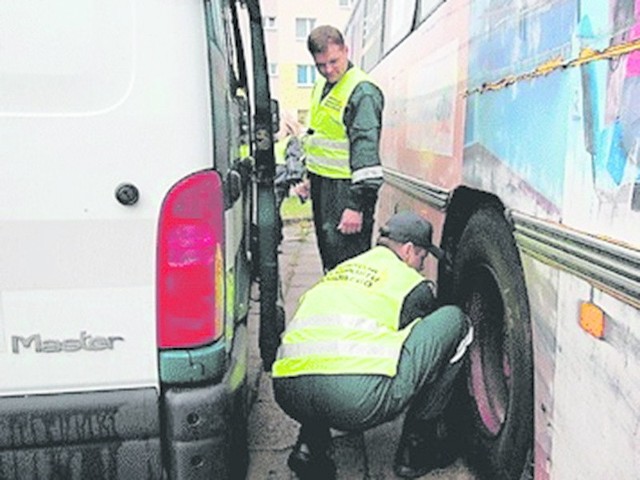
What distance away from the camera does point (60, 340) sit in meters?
2.19

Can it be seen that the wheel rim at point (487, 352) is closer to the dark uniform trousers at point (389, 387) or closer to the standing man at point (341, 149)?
Result: the dark uniform trousers at point (389, 387)

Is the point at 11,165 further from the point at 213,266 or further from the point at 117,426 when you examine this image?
the point at 117,426

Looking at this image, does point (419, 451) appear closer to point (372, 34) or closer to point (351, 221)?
point (351, 221)

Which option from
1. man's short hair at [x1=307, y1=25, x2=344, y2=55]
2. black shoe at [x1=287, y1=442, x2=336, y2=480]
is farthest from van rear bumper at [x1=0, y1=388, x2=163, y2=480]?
man's short hair at [x1=307, y1=25, x2=344, y2=55]

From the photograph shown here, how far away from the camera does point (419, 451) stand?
3.16 metres

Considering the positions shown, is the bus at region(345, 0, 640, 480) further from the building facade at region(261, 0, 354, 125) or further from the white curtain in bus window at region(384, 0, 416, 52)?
the building facade at region(261, 0, 354, 125)

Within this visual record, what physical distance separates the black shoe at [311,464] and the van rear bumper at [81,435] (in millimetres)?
957

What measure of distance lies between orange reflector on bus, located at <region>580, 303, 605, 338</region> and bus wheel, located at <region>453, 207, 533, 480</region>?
1.51 feet

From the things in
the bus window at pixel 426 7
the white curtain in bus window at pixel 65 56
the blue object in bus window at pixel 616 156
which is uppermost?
the bus window at pixel 426 7

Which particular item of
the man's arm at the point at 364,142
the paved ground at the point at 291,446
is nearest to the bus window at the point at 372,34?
the man's arm at the point at 364,142

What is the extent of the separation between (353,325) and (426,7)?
2.05 meters

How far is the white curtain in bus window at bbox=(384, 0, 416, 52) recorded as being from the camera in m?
4.70

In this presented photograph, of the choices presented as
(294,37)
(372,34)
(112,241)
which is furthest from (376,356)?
(294,37)

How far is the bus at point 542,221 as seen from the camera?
1.76m
